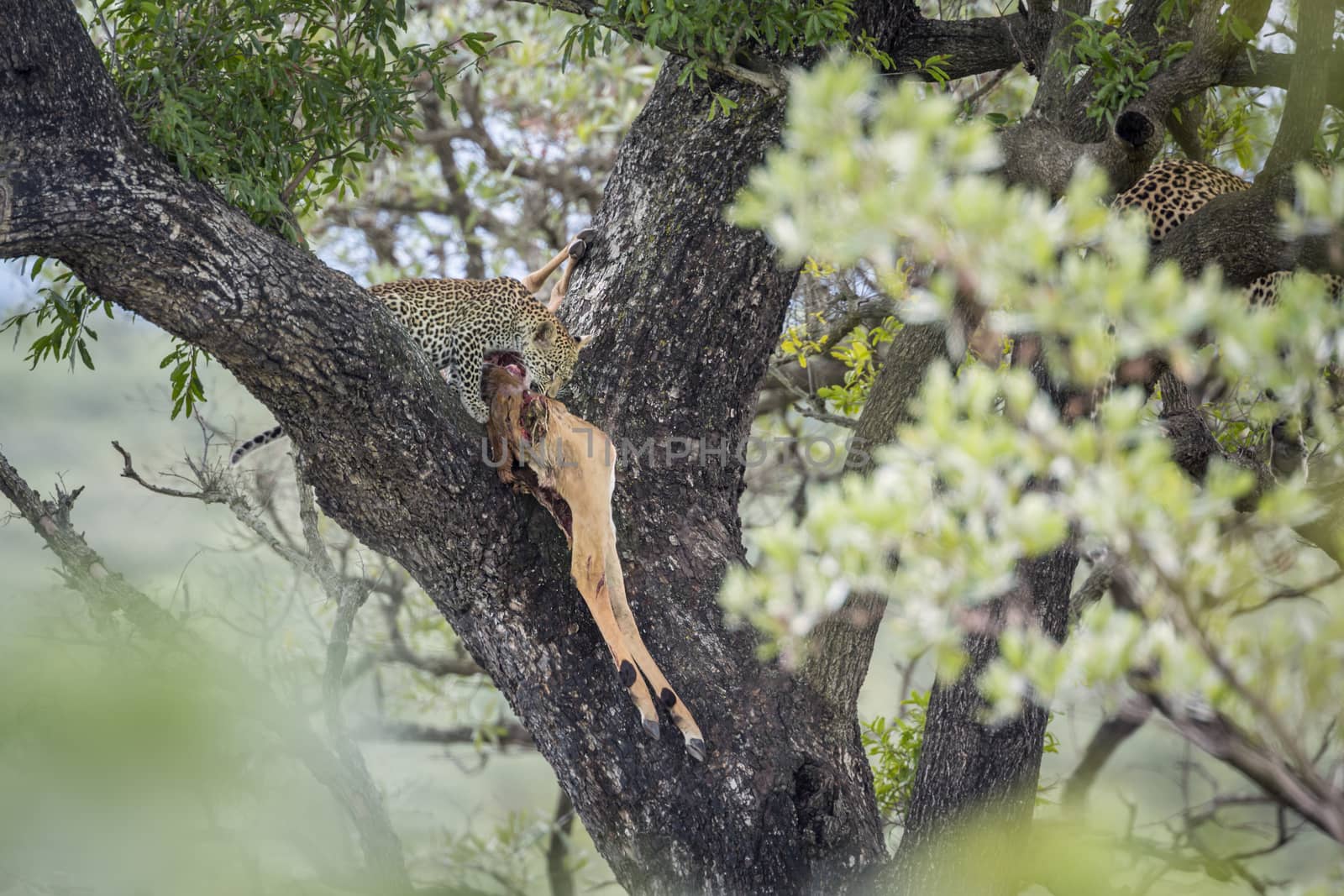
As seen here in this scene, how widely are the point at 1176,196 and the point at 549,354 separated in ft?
7.44

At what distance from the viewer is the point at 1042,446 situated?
1507mm

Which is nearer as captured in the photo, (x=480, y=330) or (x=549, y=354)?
(x=549, y=354)

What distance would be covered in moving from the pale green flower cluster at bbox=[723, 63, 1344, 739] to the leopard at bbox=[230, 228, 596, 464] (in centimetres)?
242

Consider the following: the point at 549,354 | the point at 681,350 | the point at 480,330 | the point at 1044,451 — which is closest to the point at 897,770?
the point at 681,350

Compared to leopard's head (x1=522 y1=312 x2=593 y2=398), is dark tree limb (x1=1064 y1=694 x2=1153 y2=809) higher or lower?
lower

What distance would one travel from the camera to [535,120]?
330 inches

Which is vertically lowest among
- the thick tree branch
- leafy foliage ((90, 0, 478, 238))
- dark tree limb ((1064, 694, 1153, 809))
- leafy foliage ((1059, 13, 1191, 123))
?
dark tree limb ((1064, 694, 1153, 809))

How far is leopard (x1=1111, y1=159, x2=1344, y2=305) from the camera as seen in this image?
14.2 feet

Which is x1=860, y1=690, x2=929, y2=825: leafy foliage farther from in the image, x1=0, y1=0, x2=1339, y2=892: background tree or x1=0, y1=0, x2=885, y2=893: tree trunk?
x1=0, y1=0, x2=885, y2=893: tree trunk

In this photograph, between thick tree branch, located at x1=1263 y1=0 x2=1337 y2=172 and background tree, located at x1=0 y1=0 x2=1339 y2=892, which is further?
thick tree branch, located at x1=1263 y1=0 x2=1337 y2=172

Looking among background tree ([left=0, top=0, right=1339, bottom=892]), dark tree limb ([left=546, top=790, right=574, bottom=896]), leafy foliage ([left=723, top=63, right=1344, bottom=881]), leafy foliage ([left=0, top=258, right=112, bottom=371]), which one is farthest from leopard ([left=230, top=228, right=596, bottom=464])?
dark tree limb ([left=546, top=790, right=574, bottom=896])

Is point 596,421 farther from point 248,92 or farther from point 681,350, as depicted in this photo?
point 248,92

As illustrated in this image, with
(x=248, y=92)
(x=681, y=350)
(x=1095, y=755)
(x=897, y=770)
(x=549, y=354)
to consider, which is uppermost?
(x=248, y=92)

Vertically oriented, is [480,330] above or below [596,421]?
above
